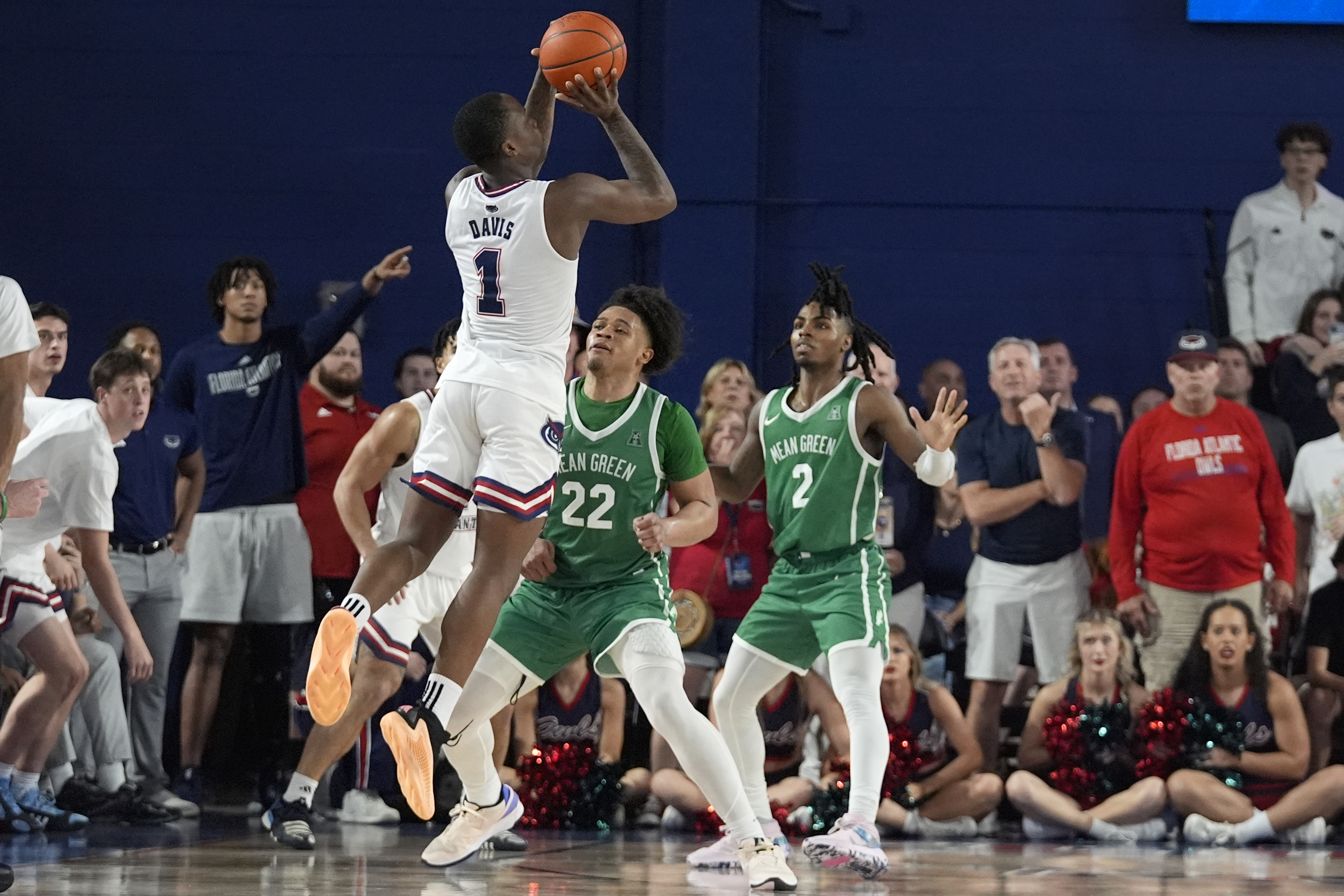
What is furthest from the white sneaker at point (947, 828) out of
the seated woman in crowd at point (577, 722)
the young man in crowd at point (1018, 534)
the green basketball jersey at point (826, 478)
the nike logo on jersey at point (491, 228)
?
the nike logo on jersey at point (491, 228)

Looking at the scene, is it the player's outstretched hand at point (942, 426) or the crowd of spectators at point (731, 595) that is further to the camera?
the crowd of spectators at point (731, 595)

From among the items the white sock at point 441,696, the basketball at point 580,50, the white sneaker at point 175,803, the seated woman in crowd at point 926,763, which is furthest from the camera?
the white sneaker at point 175,803

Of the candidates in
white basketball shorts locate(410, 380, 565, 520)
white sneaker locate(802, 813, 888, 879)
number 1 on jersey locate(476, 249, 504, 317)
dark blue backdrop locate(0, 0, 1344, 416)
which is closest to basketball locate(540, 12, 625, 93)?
number 1 on jersey locate(476, 249, 504, 317)

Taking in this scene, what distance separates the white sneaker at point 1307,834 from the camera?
676 centimetres

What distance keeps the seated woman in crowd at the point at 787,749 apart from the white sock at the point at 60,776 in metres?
2.53

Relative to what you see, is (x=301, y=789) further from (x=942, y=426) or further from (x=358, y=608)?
(x=942, y=426)

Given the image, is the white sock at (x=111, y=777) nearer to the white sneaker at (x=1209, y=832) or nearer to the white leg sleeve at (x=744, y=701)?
the white leg sleeve at (x=744, y=701)

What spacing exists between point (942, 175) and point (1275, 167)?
2060mm

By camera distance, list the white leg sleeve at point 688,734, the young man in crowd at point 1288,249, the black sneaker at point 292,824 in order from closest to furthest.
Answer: the white leg sleeve at point 688,734 → the black sneaker at point 292,824 → the young man in crowd at point 1288,249

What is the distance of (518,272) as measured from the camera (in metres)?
4.72

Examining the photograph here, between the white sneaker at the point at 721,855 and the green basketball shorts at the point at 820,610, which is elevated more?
the green basketball shorts at the point at 820,610

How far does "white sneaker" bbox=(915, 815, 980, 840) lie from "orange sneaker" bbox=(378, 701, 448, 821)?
3.13 meters

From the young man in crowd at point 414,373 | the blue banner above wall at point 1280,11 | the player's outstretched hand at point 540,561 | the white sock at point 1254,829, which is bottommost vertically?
the white sock at point 1254,829

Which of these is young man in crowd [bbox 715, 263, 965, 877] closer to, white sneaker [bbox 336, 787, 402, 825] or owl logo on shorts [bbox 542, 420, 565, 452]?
owl logo on shorts [bbox 542, 420, 565, 452]
